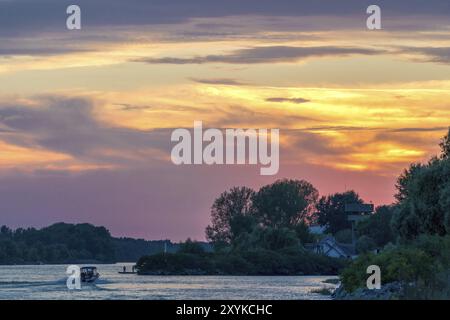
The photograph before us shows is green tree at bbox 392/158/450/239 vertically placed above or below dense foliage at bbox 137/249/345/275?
above

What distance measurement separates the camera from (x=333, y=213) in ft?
603

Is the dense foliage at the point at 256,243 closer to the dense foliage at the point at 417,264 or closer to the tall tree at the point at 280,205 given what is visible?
the tall tree at the point at 280,205

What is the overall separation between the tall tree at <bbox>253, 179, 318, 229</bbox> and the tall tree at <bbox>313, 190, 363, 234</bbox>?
6.01m

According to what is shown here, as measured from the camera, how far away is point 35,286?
324 feet

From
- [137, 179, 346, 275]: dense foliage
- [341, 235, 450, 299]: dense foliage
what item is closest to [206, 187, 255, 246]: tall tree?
[137, 179, 346, 275]: dense foliage

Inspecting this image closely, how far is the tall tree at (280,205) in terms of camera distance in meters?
173

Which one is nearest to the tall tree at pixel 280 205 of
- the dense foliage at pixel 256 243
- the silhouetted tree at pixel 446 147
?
the dense foliage at pixel 256 243

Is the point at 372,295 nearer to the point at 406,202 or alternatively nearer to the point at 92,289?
the point at 406,202

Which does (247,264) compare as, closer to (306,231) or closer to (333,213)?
(306,231)

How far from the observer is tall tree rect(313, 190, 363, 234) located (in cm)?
18325

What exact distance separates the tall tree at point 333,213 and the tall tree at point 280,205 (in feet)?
19.7

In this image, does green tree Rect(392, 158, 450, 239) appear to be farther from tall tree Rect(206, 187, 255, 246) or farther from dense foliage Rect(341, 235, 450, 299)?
tall tree Rect(206, 187, 255, 246)

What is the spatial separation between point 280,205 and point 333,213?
543 inches
